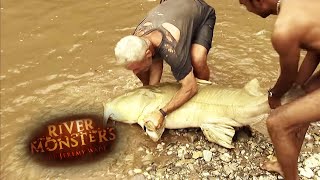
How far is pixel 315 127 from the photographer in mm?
3330

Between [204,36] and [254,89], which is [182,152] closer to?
[254,89]

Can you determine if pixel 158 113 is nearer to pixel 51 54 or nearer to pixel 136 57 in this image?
pixel 136 57

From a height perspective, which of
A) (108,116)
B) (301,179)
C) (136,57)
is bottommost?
(301,179)

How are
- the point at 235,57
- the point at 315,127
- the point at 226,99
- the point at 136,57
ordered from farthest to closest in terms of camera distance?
the point at 235,57, the point at 315,127, the point at 226,99, the point at 136,57

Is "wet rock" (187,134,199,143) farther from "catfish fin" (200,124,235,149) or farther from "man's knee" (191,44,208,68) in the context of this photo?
"man's knee" (191,44,208,68)

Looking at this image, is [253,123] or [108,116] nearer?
[253,123]

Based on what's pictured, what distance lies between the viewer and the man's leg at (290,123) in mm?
2277

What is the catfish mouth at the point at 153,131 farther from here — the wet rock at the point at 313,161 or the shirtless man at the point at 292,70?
the wet rock at the point at 313,161

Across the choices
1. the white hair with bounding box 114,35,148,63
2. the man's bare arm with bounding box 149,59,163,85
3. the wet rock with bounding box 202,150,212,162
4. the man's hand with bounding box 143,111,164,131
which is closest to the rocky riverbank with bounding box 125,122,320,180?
the wet rock with bounding box 202,150,212,162

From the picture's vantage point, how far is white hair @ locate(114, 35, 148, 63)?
2.84m

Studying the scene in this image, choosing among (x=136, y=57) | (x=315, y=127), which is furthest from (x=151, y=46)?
(x=315, y=127)

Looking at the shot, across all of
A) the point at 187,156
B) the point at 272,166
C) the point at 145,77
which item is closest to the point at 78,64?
the point at 145,77

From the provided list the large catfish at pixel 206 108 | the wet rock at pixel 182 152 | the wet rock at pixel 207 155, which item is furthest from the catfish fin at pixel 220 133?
the wet rock at pixel 182 152

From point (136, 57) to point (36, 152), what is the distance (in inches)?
47.9
